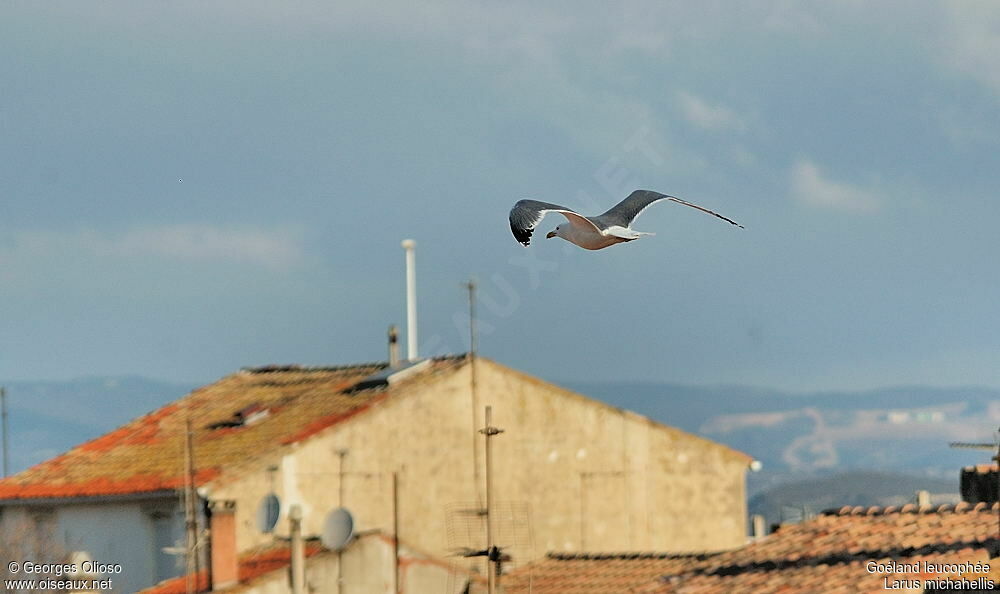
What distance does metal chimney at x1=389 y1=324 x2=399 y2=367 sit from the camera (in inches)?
1693

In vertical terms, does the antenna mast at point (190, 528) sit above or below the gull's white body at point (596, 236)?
below

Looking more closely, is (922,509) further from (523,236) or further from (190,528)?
(523,236)

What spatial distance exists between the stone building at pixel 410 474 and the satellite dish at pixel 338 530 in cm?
218

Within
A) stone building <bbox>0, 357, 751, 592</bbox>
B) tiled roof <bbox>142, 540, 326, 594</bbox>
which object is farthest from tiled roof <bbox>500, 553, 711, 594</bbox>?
tiled roof <bbox>142, 540, 326, 594</bbox>

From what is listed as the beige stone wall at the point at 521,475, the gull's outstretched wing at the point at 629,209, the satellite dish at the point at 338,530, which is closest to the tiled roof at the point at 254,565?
the satellite dish at the point at 338,530

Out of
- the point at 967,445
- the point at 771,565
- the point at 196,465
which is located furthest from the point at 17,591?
the point at 967,445

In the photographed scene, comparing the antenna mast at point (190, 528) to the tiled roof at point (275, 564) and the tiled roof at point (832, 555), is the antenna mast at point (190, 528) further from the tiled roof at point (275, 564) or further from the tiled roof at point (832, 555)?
the tiled roof at point (832, 555)

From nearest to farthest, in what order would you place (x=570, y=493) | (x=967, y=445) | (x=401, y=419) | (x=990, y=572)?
1. (x=990, y=572)
2. (x=967, y=445)
3. (x=401, y=419)
4. (x=570, y=493)

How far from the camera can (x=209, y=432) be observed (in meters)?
41.4

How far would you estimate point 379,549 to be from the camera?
31922 millimetres

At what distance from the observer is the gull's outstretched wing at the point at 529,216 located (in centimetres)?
1698

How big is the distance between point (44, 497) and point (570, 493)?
33.1ft

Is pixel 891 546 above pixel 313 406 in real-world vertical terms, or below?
below

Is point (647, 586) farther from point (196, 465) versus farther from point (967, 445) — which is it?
point (196, 465)
